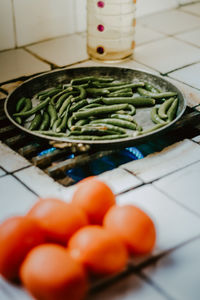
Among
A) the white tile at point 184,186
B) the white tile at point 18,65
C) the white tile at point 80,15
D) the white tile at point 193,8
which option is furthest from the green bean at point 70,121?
the white tile at point 193,8

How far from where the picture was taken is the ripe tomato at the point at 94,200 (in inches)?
35.0

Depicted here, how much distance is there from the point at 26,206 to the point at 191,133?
633 millimetres

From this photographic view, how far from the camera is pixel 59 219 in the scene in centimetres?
84

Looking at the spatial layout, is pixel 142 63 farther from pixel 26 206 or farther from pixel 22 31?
pixel 26 206

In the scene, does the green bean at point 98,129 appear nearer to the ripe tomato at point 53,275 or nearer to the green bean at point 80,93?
the green bean at point 80,93

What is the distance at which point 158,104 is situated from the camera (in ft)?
4.83

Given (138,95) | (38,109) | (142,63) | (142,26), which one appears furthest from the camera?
(142,26)

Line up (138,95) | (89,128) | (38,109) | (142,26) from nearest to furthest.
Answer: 1. (89,128)
2. (38,109)
3. (138,95)
4. (142,26)

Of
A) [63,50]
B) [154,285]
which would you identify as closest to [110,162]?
[154,285]

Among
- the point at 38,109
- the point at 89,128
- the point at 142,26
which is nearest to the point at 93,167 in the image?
the point at 89,128

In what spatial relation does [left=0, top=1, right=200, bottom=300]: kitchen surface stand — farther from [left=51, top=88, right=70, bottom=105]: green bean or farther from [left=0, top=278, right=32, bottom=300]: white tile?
[left=51, top=88, right=70, bottom=105]: green bean

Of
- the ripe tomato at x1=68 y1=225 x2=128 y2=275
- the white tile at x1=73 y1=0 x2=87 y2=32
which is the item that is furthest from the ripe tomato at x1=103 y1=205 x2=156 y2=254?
the white tile at x1=73 y1=0 x2=87 y2=32

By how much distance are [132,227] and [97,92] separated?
72 centimetres

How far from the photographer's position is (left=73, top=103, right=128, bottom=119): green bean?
52.9 inches
